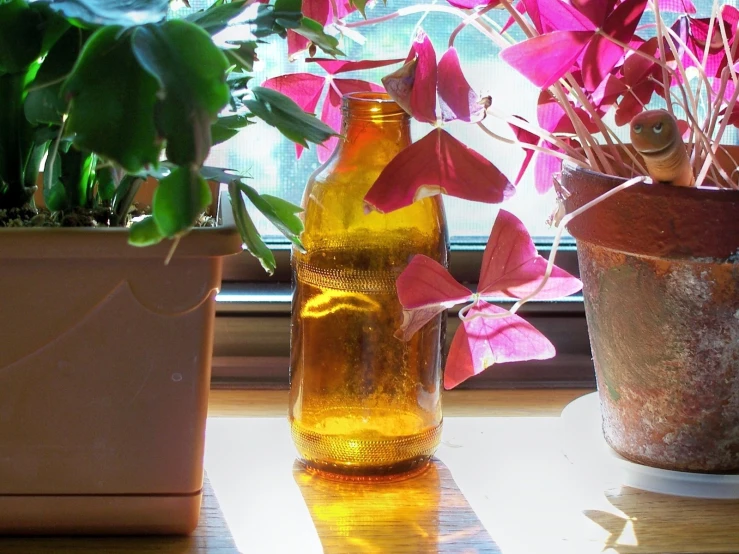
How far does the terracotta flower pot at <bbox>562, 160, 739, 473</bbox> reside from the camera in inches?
22.3

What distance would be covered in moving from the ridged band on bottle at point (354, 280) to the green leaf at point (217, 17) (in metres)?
0.25

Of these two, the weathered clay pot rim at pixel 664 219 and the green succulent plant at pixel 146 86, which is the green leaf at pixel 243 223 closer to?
the green succulent plant at pixel 146 86

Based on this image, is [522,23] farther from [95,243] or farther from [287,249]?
[287,249]

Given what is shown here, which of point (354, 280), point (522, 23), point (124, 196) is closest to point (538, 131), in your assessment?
point (522, 23)

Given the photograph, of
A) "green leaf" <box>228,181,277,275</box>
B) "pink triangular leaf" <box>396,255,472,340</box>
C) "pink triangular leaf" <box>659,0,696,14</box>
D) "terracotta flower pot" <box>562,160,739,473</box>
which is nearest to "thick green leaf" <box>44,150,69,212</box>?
"green leaf" <box>228,181,277,275</box>

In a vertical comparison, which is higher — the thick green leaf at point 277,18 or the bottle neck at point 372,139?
the thick green leaf at point 277,18

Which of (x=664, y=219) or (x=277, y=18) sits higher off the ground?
(x=277, y=18)

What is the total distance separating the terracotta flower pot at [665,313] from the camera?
566 millimetres

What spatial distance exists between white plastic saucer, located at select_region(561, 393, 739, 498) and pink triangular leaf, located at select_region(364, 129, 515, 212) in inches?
10.1

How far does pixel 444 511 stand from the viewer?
2.17 feet

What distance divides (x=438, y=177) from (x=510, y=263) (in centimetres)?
11

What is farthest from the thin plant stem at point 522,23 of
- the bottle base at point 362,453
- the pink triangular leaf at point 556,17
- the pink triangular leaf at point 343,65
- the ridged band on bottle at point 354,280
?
the bottle base at point 362,453

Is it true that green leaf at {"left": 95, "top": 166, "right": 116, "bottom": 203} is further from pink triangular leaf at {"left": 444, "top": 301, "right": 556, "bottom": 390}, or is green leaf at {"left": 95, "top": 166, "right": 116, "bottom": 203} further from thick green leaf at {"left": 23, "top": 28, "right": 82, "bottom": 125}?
pink triangular leaf at {"left": 444, "top": 301, "right": 556, "bottom": 390}

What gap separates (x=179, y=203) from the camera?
42cm
